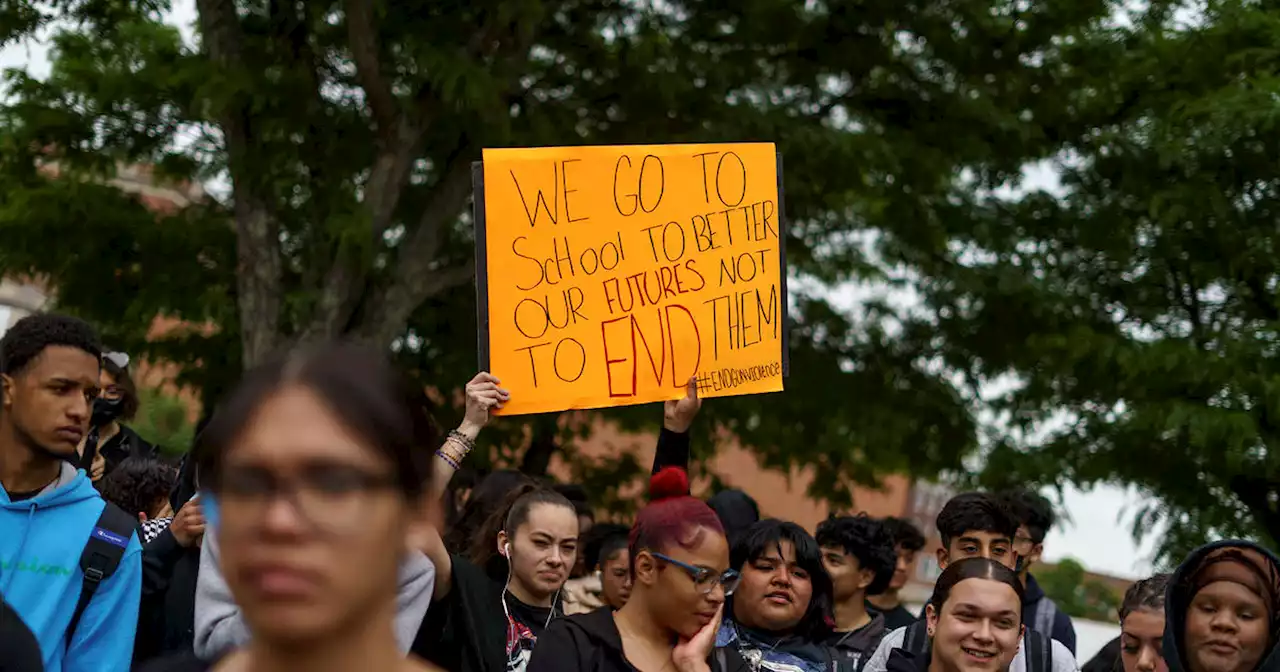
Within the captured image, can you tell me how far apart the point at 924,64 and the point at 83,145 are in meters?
6.48

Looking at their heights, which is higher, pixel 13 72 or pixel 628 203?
pixel 13 72

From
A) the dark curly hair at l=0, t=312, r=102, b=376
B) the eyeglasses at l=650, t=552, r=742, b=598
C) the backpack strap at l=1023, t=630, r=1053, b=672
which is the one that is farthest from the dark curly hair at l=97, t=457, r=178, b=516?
the backpack strap at l=1023, t=630, r=1053, b=672

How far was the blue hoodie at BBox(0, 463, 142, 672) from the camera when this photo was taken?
4.05 m

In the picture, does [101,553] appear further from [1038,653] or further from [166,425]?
[166,425]

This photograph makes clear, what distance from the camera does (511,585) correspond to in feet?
19.4

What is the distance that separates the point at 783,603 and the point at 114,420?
10.6 ft

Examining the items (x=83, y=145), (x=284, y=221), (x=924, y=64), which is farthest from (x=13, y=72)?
(x=924, y=64)

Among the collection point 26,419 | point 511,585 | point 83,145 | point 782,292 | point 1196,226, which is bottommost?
point 511,585

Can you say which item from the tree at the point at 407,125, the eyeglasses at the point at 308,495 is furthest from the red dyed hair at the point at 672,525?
the tree at the point at 407,125

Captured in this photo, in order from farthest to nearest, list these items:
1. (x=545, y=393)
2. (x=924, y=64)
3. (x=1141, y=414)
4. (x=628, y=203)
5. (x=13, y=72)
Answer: (x=924, y=64), (x=13, y=72), (x=1141, y=414), (x=628, y=203), (x=545, y=393)

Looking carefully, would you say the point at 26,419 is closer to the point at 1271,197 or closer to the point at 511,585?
the point at 511,585

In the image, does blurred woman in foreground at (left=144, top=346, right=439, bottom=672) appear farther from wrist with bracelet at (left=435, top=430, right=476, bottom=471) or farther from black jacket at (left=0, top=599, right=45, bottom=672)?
wrist with bracelet at (left=435, top=430, right=476, bottom=471)

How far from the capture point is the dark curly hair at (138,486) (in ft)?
20.7

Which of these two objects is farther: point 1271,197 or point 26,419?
point 1271,197
